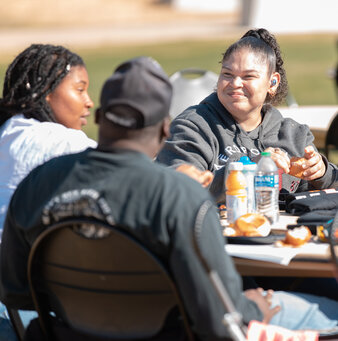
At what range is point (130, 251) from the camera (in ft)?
7.19

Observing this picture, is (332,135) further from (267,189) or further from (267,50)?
(267,189)

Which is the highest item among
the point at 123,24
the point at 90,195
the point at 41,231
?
the point at 90,195

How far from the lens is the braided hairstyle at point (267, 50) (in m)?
3.74

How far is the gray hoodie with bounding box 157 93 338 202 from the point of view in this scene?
3.61 metres

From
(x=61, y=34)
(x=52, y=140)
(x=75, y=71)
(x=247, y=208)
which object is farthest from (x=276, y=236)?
(x=61, y=34)

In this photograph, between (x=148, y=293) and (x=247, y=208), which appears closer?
(x=148, y=293)

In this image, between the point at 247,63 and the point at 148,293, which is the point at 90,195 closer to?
the point at 148,293

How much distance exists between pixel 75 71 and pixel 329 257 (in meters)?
1.66

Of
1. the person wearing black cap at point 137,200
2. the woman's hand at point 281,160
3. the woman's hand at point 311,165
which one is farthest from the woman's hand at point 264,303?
the woman's hand at point 311,165

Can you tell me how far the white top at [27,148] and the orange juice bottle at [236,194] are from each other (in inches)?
23.0

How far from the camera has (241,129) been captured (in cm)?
374

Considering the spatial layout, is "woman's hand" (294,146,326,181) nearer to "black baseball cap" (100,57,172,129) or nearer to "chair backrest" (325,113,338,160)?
"black baseball cap" (100,57,172,129)

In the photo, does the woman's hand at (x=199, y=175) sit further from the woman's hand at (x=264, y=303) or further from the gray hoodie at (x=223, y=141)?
the gray hoodie at (x=223, y=141)

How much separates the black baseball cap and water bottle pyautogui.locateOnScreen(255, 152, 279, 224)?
0.91m
